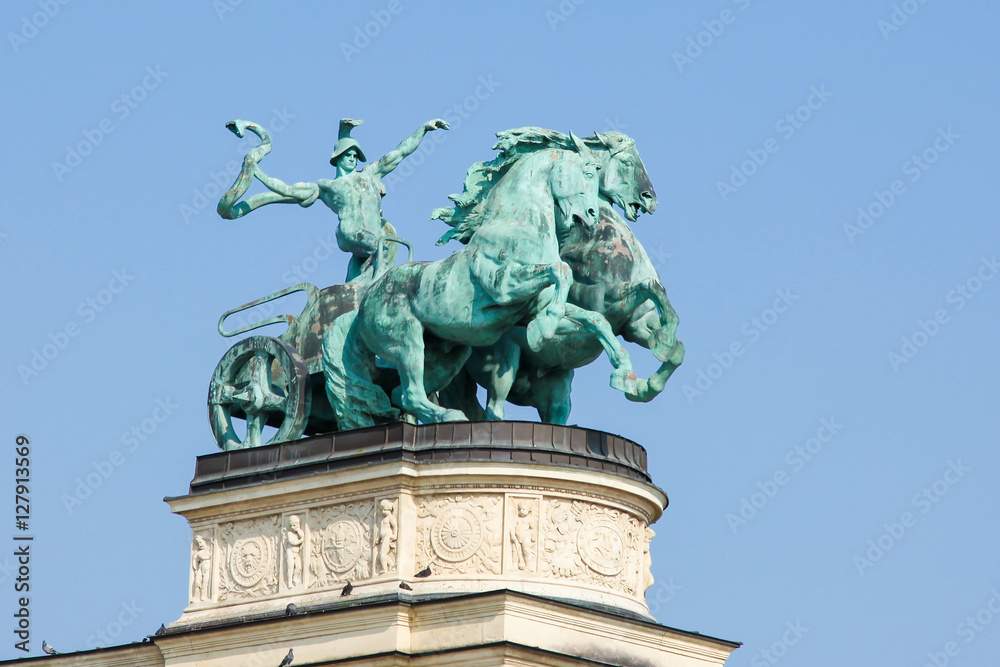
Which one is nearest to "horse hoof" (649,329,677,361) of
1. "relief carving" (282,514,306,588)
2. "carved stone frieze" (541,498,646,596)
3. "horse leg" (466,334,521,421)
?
"horse leg" (466,334,521,421)

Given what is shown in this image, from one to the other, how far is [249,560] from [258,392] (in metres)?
2.82

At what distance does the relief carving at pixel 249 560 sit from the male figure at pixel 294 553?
0.88 feet

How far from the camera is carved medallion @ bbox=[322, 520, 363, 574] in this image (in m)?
34.0

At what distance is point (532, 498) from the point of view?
33.7 m

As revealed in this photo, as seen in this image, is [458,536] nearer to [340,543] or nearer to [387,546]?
[387,546]

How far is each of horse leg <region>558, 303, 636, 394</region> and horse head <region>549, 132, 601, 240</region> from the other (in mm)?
1434

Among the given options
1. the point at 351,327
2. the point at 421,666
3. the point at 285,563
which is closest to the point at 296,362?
the point at 351,327

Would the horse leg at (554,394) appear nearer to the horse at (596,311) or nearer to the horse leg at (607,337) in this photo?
the horse at (596,311)

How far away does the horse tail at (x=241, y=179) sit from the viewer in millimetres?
37750

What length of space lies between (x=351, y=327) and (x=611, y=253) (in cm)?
396

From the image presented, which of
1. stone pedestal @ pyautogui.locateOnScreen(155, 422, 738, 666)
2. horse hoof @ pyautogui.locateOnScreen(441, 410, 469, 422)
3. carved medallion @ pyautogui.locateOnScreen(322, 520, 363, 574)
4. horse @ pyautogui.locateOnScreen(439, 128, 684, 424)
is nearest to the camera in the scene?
stone pedestal @ pyautogui.locateOnScreen(155, 422, 738, 666)

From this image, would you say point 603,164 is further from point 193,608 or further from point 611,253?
point 193,608

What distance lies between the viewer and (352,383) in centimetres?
3591

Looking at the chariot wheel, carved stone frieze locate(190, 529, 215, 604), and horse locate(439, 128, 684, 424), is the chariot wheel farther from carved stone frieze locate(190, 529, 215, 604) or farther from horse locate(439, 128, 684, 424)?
horse locate(439, 128, 684, 424)
